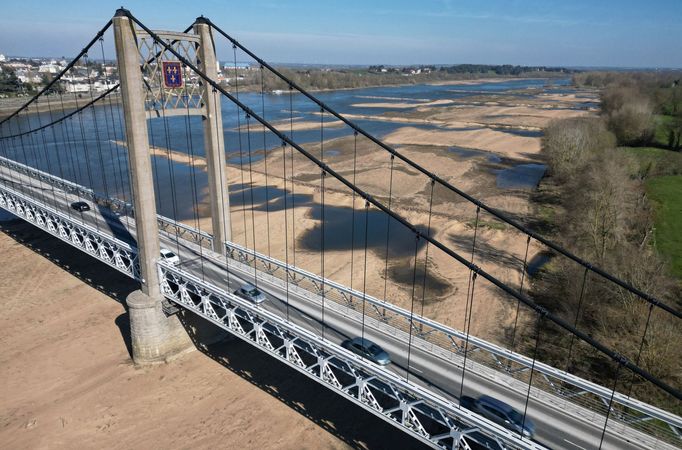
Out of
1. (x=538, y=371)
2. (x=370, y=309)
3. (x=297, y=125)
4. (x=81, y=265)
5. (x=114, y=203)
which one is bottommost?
(x=81, y=265)

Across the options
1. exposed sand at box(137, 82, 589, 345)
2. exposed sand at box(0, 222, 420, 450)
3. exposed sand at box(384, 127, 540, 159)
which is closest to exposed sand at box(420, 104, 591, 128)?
exposed sand at box(384, 127, 540, 159)

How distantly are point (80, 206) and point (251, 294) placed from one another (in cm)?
1669

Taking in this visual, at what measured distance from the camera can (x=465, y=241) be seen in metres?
36.4

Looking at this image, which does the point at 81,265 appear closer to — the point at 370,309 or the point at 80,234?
the point at 80,234

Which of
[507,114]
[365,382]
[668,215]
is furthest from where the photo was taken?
[507,114]

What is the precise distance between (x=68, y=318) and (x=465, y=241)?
26.1 m

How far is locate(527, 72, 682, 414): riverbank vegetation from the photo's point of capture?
18.1 meters

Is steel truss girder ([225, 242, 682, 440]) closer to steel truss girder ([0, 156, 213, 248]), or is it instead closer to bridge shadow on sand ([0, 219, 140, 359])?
steel truss girder ([0, 156, 213, 248])

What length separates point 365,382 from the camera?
13.6 meters

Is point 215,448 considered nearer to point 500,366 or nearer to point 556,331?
point 500,366

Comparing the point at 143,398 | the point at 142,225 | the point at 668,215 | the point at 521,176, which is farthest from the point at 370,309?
the point at 521,176

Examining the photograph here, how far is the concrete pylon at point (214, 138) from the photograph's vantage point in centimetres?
2117

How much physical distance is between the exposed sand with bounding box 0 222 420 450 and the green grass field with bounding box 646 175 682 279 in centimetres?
2264

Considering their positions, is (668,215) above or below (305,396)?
above
